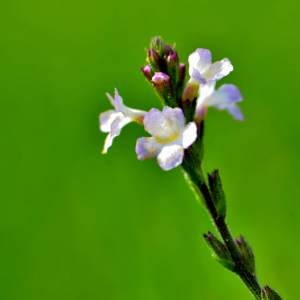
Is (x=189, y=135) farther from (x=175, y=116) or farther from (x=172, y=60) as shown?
(x=172, y=60)

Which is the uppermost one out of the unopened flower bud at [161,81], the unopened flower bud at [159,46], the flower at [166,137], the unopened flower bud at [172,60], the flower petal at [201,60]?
the unopened flower bud at [159,46]

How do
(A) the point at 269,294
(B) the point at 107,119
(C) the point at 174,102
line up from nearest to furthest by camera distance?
(A) the point at 269,294
(C) the point at 174,102
(B) the point at 107,119

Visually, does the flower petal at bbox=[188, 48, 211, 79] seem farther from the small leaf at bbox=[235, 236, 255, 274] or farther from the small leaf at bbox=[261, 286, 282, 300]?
the small leaf at bbox=[261, 286, 282, 300]

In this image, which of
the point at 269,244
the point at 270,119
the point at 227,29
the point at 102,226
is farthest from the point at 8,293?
the point at 227,29

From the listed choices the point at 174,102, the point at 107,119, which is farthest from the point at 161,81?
the point at 107,119

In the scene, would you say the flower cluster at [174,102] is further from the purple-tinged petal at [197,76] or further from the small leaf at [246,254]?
the small leaf at [246,254]

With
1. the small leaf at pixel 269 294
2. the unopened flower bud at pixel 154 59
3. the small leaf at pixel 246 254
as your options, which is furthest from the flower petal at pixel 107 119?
the small leaf at pixel 269 294

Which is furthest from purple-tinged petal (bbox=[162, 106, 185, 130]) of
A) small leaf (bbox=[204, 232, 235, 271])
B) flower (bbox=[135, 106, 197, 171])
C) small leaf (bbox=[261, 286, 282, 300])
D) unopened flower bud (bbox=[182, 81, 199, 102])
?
small leaf (bbox=[261, 286, 282, 300])

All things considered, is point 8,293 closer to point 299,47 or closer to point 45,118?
point 45,118
